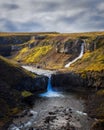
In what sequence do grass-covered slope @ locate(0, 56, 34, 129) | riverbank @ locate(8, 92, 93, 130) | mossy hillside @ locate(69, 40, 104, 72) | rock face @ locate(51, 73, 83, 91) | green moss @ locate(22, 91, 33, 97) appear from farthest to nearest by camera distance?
1. mossy hillside @ locate(69, 40, 104, 72)
2. rock face @ locate(51, 73, 83, 91)
3. green moss @ locate(22, 91, 33, 97)
4. grass-covered slope @ locate(0, 56, 34, 129)
5. riverbank @ locate(8, 92, 93, 130)

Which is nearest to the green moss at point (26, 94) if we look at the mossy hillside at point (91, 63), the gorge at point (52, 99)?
the gorge at point (52, 99)

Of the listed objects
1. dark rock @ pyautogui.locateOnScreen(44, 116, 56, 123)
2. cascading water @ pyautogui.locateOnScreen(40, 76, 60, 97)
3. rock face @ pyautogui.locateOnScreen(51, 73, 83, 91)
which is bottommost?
dark rock @ pyautogui.locateOnScreen(44, 116, 56, 123)

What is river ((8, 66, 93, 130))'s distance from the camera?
93438 mm

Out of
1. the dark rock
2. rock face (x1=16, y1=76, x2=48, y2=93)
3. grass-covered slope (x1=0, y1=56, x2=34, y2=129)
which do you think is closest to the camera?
the dark rock

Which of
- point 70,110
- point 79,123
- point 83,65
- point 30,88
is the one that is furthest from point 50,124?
point 83,65

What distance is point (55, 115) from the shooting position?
106 metres

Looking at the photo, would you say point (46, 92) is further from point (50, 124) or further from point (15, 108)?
point (50, 124)

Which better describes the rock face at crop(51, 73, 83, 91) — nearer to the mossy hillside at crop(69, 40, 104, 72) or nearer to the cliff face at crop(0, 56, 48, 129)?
the cliff face at crop(0, 56, 48, 129)

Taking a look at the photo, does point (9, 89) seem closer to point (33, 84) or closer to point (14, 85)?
point (14, 85)

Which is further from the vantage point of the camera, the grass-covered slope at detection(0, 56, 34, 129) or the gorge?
the grass-covered slope at detection(0, 56, 34, 129)

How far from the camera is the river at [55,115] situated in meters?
93.4

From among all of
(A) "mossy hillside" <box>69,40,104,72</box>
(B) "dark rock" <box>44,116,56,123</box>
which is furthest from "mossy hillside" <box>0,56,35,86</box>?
(B) "dark rock" <box>44,116,56,123</box>

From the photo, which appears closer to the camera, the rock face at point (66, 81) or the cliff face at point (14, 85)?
the cliff face at point (14, 85)

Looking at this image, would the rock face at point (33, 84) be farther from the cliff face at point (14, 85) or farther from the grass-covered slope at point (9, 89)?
the grass-covered slope at point (9, 89)
